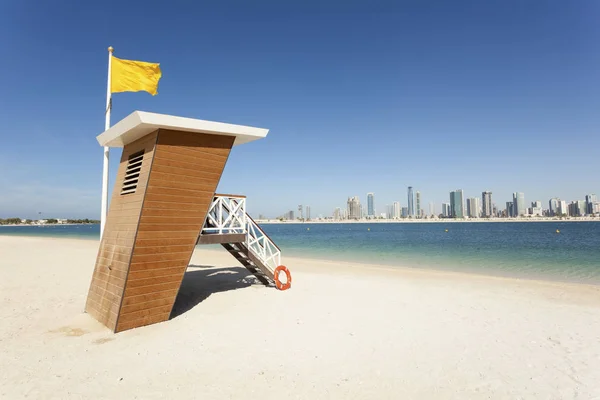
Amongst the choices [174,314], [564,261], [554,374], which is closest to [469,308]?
[554,374]

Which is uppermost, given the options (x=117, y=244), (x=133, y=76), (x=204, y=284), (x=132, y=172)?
(x=133, y=76)

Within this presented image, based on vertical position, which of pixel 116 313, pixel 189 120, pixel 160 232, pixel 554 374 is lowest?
pixel 554 374

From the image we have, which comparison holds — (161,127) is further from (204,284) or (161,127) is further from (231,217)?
(204,284)

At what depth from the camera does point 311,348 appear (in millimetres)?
6180

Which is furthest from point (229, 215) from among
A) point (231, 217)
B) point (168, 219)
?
point (168, 219)


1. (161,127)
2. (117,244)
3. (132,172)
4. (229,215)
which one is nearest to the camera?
(161,127)

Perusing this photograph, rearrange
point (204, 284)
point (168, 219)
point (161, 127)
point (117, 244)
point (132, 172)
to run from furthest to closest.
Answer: point (204, 284), point (132, 172), point (117, 244), point (168, 219), point (161, 127)

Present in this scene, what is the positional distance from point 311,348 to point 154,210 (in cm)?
449

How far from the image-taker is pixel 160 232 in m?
7.39

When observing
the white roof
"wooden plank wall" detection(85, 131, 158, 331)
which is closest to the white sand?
"wooden plank wall" detection(85, 131, 158, 331)

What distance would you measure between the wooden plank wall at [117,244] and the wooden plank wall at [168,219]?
18 centimetres

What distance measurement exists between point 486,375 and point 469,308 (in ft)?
14.6

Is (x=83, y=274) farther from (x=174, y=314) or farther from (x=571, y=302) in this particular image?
(x=571, y=302)

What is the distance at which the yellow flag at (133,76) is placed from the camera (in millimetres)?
10375
